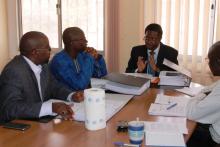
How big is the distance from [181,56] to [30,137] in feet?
8.54

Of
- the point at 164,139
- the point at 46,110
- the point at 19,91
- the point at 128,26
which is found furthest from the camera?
the point at 128,26

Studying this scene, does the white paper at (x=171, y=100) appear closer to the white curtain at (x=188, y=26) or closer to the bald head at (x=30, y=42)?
the bald head at (x=30, y=42)

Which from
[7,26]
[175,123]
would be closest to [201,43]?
[175,123]

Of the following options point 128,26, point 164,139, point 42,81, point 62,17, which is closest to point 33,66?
point 42,81

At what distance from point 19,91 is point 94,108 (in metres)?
0.57

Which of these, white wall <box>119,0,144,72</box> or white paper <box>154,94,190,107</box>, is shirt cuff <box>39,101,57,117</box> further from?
white wall <box>119,0,144,72</box>

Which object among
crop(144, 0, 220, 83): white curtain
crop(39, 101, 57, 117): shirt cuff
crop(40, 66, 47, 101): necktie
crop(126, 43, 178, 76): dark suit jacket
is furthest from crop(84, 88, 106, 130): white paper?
crop(144, 0, 220, 83): white curtain

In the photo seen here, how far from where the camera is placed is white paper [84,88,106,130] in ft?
5.00

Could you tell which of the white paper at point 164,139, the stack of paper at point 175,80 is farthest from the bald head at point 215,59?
the stack of paper at point 175,80

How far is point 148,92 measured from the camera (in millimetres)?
2434

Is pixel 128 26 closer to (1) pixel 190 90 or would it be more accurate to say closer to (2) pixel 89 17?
(2) pixel 89 17

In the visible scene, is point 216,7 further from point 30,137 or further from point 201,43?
point 30,137

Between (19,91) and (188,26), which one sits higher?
(188,26)

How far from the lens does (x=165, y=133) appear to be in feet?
5.00
